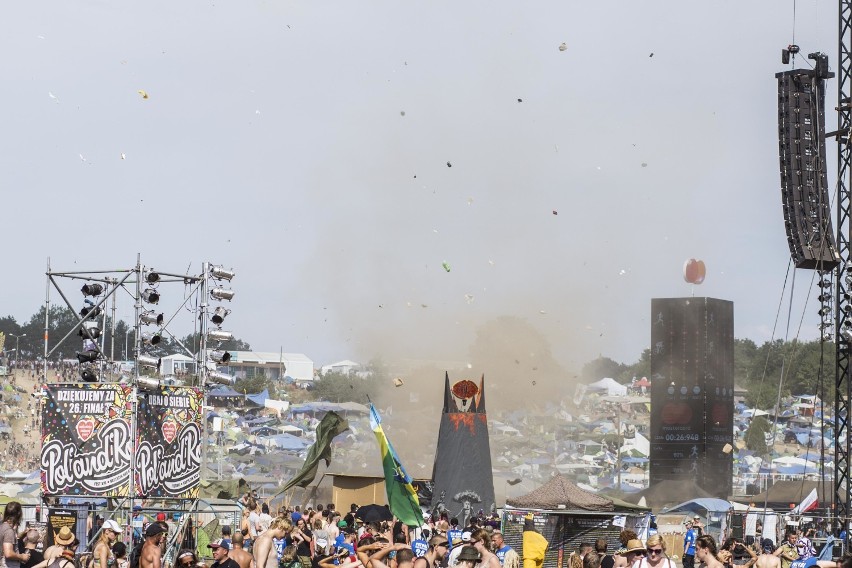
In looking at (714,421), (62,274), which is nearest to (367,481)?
(62,274)

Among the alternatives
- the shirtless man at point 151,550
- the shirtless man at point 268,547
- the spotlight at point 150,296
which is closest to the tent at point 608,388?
the spotlight at point 150,296

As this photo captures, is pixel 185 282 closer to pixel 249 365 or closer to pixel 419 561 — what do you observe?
pixel 419 561

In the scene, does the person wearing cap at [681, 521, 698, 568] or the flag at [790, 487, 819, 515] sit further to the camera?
the flag at [790, 487, 819, 515]

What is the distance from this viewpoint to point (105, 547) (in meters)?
12.2

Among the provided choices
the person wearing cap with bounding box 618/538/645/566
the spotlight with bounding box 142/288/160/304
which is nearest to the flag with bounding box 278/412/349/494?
the spotlight with bounding box 142/288/160/304

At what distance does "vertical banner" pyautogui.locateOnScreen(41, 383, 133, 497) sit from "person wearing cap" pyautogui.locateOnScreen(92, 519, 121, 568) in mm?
5008

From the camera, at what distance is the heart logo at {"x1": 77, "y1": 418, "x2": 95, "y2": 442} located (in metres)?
18.3

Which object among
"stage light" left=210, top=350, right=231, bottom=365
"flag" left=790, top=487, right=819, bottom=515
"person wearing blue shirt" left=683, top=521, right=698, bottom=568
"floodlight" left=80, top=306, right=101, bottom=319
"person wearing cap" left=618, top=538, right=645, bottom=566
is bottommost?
"flag" left=790, top=487, right=819, bottom=515

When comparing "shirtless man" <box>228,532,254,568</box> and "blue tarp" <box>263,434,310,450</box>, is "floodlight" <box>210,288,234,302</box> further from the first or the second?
"blue tarp" <box>263,434,310,450</box>

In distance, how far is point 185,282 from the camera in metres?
21.7

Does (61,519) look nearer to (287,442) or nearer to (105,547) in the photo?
(105,547)

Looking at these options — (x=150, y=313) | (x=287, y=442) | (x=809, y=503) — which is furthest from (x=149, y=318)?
(x=287, y=442)

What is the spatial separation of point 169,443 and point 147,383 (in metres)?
1.23

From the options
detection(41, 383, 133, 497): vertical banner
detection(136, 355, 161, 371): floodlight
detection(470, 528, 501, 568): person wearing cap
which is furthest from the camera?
detection(136, 355, 161, 371): floodlight
